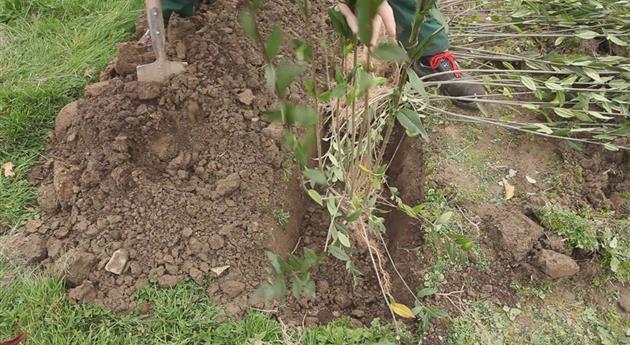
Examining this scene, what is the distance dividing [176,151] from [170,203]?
0.21 metres

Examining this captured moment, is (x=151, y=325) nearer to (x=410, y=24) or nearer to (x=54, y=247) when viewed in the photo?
(x=54, y=247)

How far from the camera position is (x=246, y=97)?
2.14 m

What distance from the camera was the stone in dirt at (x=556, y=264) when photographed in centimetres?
189

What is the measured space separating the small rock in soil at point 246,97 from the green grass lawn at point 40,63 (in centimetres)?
76

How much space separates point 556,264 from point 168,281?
1276 millimetres

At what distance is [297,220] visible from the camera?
2125mm

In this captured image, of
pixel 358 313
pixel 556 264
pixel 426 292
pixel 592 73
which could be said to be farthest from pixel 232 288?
pixel 592 73

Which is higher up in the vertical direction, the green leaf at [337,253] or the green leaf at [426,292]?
the green leaf at [337,253]

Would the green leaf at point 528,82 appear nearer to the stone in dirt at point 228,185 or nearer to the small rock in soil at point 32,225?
the stone in dirt at point 228,185

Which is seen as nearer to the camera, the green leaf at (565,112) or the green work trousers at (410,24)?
the green leaf at (565,112)

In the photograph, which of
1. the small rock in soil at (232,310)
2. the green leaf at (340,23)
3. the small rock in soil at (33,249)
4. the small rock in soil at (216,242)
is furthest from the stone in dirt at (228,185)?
the green leaf at (340,23)

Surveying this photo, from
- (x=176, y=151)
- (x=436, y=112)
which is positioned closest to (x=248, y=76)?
(x=176, y=151)

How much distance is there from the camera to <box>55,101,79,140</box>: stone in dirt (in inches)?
86.7

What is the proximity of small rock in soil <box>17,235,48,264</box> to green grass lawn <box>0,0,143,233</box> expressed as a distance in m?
0.12
